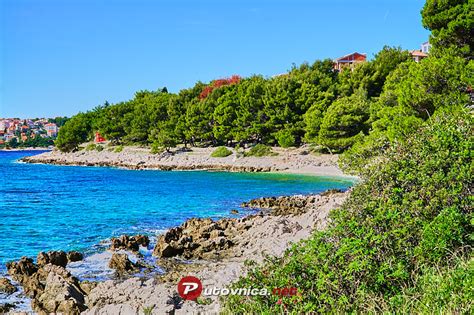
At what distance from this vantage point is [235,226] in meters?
16.2

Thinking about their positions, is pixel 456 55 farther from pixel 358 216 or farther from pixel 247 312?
pixel 247 312

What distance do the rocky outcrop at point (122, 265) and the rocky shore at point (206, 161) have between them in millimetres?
28199

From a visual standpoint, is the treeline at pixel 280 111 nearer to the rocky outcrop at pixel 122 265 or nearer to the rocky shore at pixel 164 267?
the rocky shore at pixel 164 267

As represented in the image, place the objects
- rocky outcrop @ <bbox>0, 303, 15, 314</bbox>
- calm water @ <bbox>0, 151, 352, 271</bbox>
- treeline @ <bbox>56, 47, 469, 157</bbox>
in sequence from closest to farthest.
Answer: rocky outcrop @ <bbox>0, 303, 15, 314</bbox>, calm water @ <bbox>0, 151, 352, 271</bbox>, treeline @ <bbox>56, 47, 469, 157</bbox>

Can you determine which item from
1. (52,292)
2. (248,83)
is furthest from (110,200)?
(248,83)

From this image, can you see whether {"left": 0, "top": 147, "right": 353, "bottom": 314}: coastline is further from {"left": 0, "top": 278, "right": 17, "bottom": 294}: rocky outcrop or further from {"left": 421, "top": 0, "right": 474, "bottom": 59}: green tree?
→ {"left": 421, "top": 0, "right": 474, "bottom": 59}: green tree

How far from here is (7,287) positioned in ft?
33.2

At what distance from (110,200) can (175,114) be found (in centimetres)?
3364

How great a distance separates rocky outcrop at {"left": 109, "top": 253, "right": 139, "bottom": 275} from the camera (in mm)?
11391

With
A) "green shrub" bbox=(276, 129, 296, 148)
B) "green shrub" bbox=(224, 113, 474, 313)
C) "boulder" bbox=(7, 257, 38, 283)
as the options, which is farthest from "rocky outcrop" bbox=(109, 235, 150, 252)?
"green shrub" bbox=(276, 129, 296, 148)

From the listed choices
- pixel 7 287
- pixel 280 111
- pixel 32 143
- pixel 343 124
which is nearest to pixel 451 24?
pixel 7 287

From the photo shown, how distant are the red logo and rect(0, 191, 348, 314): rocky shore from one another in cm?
18

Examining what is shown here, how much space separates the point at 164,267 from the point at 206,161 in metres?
39.4

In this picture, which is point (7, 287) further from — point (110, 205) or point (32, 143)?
point (32, 143)
